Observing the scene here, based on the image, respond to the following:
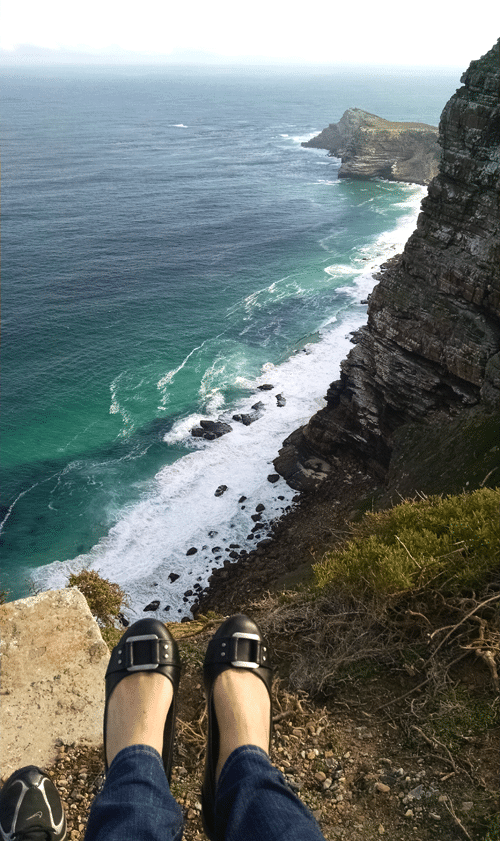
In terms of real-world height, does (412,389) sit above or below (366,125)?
below

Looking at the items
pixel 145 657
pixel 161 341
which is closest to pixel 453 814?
pixel 145 657

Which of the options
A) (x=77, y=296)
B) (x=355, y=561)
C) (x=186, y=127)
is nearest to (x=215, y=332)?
(x=77, y=296)

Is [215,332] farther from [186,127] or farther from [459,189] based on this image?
[186,127]

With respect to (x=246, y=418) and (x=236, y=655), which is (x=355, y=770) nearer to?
(x=236, y=655)

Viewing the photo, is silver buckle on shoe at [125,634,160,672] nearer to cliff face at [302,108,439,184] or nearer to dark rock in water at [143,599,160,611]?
dark rock in water at [143,599,160,611]

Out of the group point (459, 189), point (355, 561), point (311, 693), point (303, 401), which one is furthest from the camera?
point (303, 401)

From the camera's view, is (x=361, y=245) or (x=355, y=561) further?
(x=361, y=245)

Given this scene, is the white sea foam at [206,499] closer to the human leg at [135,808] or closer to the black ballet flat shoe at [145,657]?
the black ballet flat shoe at [145,657]
